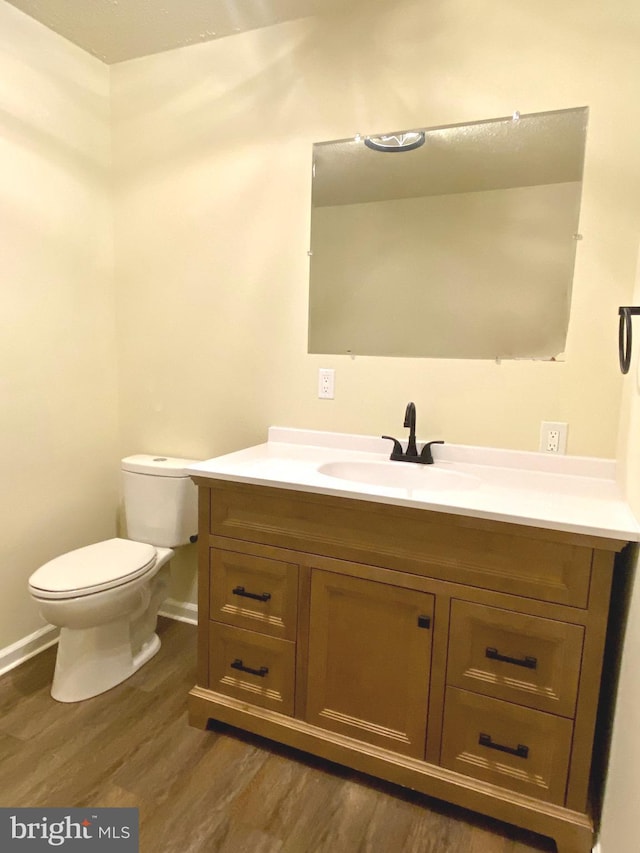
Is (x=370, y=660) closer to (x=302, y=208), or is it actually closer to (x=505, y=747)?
(x=505, y=747)

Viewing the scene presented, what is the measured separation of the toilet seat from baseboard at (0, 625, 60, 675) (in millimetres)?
444

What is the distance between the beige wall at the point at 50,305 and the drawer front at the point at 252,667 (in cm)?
92

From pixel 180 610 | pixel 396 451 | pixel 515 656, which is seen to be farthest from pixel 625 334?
pixel 180 610

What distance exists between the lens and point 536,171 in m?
1.64

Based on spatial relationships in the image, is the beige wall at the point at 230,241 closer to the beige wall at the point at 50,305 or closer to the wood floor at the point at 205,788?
the beige wall at the point at 50,305

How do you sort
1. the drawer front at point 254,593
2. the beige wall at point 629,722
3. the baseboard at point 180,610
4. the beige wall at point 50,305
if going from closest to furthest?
the beige wall at point 629,722, the drawer front at point 254,593, the beige wall at point 50,305, the baseboard at point 180,610

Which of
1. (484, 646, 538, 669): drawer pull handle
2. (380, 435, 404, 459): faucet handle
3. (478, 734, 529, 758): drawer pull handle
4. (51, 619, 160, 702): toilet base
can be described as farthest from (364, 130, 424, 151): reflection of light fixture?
(51, 619, 160, 702): toilet base

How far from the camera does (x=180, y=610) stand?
238 centimetres

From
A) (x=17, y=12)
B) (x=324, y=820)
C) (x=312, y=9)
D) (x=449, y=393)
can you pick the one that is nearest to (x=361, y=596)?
(x=324, y=820)

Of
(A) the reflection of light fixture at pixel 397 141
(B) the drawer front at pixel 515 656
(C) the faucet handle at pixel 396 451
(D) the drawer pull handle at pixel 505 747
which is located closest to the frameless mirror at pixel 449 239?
(A) the reflection of light fixture at pixel 397 141

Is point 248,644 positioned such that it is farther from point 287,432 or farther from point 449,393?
point 449,393

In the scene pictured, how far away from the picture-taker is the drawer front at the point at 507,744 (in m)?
1.28

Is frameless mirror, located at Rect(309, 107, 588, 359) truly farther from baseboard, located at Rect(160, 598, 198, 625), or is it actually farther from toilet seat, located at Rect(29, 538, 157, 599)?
baseboard, located at Rect(160, 598, 198, 625)
